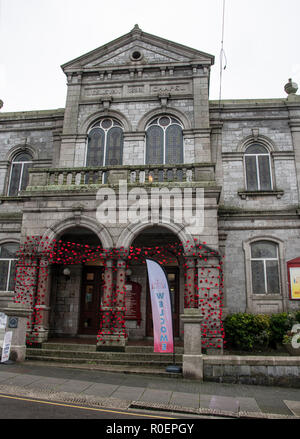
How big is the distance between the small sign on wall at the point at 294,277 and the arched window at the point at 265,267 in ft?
1.56

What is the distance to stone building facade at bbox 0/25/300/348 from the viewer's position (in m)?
12.7

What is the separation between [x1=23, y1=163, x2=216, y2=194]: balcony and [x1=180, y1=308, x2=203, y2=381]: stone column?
15.3 feet

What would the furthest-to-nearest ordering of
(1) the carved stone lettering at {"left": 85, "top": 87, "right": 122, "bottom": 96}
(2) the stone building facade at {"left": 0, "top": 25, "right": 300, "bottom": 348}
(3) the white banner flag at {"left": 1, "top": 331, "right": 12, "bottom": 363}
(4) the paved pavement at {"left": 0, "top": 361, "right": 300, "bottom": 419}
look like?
1. (1) the carved stone lettering at {"left": 85, "top": 87, "right": 122, "bottom": 96}
2. (2) the stone building facade at {"left": 0, "top": 25, "right": 300, "bottom": 348}
3. (3) the white banner flag at {"left": 1, "top": 331, "right": 12, "bottom": 363}
4. (4) the paved pavement at {"left": 0, "top": 361, "right": 300, "bottom": 419}

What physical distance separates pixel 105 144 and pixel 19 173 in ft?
15.8

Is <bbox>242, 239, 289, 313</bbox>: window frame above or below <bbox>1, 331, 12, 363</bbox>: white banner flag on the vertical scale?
above

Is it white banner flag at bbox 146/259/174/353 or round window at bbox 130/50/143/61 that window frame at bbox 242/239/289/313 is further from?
round window at bbox 130/50/143/61

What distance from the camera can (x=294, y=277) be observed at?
13.8m

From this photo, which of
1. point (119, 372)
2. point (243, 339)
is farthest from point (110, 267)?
point (243, 339)

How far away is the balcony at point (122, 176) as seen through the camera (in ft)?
40.5

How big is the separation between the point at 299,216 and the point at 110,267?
804cm

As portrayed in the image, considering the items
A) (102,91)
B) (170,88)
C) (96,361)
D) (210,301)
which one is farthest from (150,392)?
(102,91)

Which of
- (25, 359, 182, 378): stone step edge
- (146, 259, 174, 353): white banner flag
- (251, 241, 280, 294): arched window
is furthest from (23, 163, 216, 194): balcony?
(25, 359, 182, 378): stone step edge

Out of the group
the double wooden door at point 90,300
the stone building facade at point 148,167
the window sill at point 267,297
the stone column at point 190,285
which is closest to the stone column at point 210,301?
the stone column at point 190,285
